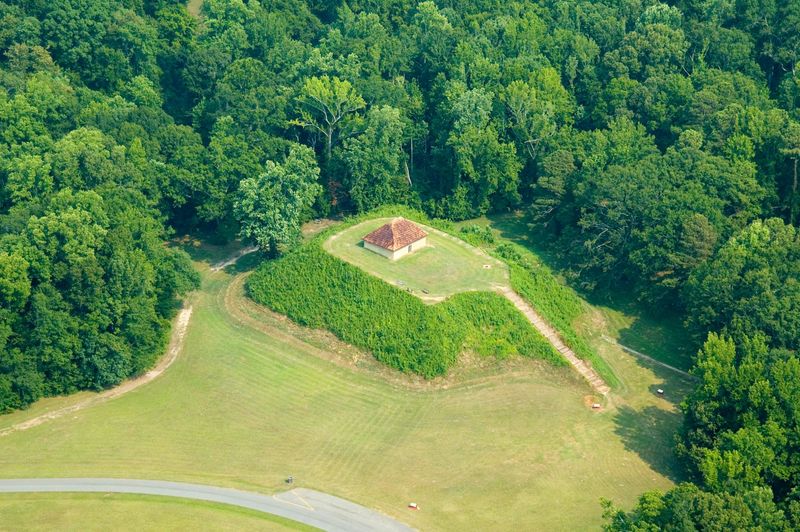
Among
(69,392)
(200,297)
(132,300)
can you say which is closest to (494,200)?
(200,297)

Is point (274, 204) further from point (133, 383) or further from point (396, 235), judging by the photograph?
point (133, 383)

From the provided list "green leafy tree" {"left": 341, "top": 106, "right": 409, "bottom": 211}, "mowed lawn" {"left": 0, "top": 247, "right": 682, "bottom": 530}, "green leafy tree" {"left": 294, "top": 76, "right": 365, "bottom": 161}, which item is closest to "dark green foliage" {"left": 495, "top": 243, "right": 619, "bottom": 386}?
"mowed lawn" {"left": 0, "top": 247, "right": 682, "bottom": 530}

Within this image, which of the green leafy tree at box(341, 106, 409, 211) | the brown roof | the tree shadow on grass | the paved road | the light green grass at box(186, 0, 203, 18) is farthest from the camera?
the light green grass at box(186, 0, 203, 18)

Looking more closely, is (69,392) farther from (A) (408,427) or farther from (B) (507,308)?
(B) (507,308)

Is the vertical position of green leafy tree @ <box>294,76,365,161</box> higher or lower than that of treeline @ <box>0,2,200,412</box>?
higher

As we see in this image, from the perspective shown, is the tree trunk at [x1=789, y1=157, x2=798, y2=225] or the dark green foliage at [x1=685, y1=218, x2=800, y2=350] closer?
the dark green foliage at [x1=685, y1=218, x2=800, y2=350]

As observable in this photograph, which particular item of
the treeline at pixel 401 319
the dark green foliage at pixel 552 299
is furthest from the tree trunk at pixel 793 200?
the treeline at pixel 401 319

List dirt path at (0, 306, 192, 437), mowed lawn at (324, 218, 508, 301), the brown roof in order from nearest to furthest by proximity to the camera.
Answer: dirt path at (0, 306, 192, 437)
mowed lawn at (324, 218, 508, 301)
the brown roof

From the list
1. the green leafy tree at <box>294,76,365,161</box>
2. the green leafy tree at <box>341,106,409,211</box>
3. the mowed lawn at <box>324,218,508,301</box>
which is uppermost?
the green leafy tree at <box>294,76,365,161</box>

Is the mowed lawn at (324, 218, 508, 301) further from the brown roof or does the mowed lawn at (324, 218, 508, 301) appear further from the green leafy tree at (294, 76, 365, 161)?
the green leafy tree at (294, 76, 365, 161)
